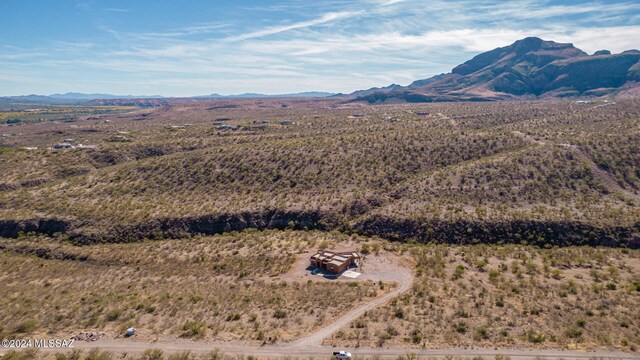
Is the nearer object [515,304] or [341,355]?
[341,355]

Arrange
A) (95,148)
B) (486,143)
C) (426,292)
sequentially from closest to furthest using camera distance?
(426,292)
(486,143)
(95,148)

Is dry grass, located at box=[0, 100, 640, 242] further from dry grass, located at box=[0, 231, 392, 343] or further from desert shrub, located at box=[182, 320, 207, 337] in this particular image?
desert shrub, located at box=[182, 320, 207, 337]

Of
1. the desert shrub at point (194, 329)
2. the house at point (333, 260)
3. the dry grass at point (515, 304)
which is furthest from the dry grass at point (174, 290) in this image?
the dry grass at point (515, 304)

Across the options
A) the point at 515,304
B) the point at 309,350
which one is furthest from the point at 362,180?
the point at 309,350

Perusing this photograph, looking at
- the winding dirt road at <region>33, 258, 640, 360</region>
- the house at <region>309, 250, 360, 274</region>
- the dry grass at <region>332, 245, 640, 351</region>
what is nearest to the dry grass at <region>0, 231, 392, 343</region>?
the winding dirt road at <region>33, 258, 640, 360</region>

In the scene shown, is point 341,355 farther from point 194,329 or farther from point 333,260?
point 333,260

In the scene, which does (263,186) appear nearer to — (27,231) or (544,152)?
(27,231)

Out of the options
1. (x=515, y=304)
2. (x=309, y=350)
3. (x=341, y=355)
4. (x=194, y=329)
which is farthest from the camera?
(x=515, y=304)

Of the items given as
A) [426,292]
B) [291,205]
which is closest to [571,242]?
[426,292]

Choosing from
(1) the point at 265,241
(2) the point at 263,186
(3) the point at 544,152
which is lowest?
(1) the point at 265,241
